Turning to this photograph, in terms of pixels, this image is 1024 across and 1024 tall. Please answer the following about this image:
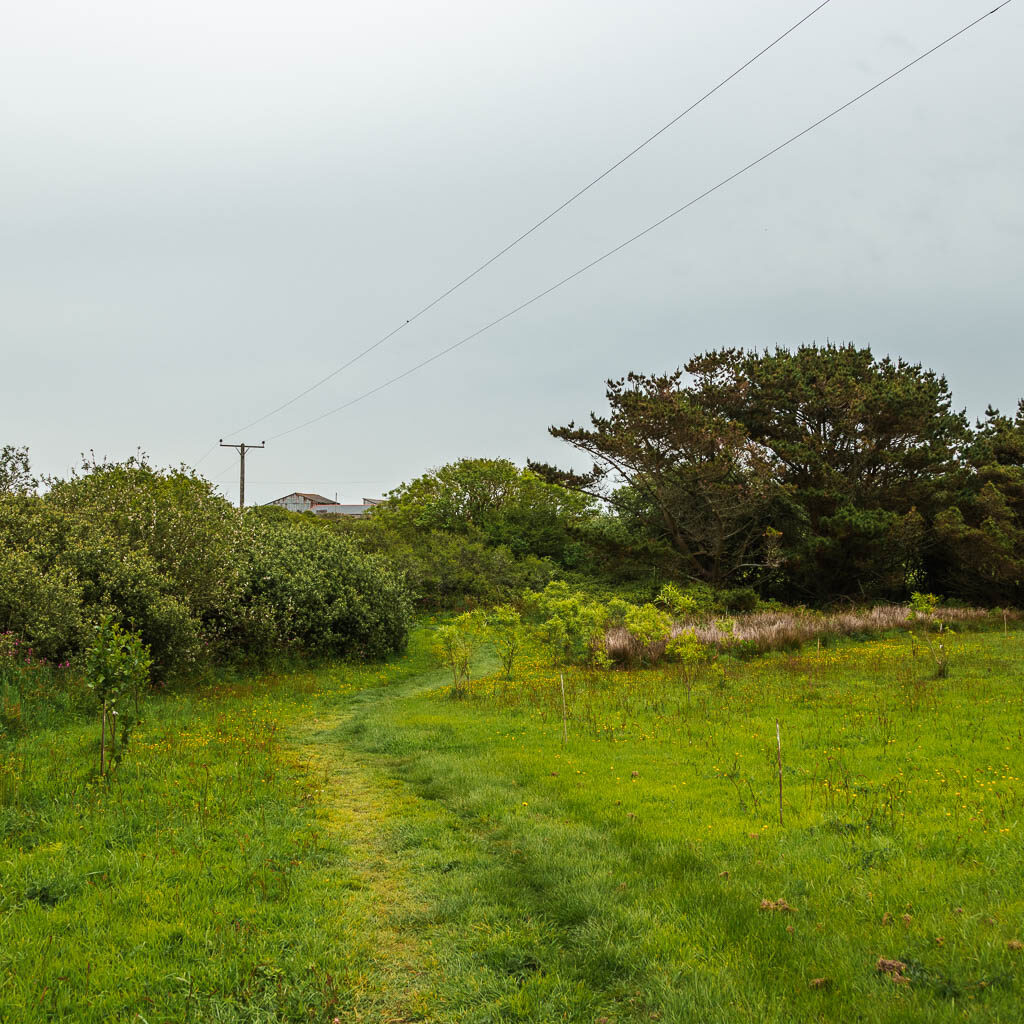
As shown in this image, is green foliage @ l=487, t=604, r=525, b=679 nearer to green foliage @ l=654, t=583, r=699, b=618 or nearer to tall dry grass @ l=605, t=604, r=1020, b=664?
tall dry grass @ l=605, t=604, r=1020, b=664

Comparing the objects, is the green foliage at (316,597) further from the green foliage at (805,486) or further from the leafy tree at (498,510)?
the leafy tree at (498,510)

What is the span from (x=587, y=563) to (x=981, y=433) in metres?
21.9

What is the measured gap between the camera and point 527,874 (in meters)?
5.77

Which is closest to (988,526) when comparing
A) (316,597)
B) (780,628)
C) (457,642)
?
(780,628)

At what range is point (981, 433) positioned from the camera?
119ft

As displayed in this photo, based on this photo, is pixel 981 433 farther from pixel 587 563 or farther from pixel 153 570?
pixel 153 570

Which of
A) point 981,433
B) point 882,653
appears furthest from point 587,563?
point 981,433

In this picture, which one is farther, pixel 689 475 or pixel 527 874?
pixel 689 475

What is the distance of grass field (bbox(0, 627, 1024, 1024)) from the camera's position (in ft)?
13.3

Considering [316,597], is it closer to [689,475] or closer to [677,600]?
[677,600]

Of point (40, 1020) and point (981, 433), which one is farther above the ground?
point (981, 433)

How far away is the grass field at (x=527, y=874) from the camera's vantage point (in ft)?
13.3

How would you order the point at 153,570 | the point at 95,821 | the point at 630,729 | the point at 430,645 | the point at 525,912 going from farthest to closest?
the point at 430,645 < the point at 153,570 < the point at 630,729 < the point at 95,821 < the point at 525,912

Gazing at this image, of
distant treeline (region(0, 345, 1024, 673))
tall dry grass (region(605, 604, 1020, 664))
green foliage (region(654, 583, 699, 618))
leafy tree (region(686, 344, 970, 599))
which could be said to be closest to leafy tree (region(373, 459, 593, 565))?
distant treeline (region(0, 345, 1024, 673))
